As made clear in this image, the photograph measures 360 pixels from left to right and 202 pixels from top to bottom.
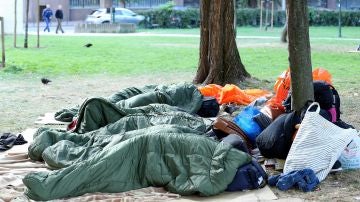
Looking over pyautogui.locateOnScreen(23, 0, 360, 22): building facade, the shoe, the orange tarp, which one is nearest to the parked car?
pyautogui.locateOnScreen(23, 0, 360, 22): building facade

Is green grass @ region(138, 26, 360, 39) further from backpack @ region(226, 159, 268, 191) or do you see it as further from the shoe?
backpack @ region(226, 159, 268, 191)

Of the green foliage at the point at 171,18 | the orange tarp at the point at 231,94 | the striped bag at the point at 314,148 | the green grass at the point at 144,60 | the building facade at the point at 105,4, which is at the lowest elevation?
the striped bag at the point at 314,148

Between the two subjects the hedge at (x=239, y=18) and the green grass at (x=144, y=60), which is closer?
the green grass at (x=144, y=60)

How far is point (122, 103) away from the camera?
8266mm

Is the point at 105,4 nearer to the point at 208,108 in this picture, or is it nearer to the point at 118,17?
the point at 118,17

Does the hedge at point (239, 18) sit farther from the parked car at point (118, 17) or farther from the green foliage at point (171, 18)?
the parked car at point (118, 17)

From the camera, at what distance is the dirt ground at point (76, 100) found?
5410mm

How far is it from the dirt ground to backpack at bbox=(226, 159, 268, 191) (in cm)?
16

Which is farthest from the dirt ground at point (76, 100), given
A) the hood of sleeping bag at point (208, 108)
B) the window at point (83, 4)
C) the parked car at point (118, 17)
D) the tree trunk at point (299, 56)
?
the window at point (83, 4)

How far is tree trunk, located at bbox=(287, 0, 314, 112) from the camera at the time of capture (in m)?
6.54

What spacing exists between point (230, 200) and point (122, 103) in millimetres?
3429

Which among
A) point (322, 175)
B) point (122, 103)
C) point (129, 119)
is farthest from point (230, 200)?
point (122, 103)

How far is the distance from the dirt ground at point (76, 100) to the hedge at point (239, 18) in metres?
30.1

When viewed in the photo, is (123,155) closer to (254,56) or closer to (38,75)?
(38,75)
